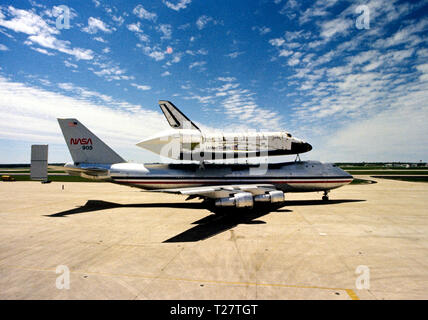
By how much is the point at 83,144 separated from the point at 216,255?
19310 mm

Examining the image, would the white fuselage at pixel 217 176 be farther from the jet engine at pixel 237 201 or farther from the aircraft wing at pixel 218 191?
the jet engine at pixel 237 201

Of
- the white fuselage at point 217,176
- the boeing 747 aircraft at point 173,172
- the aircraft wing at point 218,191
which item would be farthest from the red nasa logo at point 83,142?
the aircraft wing at point 218,191

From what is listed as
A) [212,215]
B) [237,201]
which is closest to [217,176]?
[212,215]

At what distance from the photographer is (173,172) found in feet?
72.8

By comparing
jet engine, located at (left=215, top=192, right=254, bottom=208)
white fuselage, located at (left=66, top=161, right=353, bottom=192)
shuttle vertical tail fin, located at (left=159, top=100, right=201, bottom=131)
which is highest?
shuttle vertical tail fin, located at (left=159, top=100, right=201, bottom=131)

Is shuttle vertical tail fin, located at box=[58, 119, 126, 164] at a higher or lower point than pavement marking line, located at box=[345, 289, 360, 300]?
higher

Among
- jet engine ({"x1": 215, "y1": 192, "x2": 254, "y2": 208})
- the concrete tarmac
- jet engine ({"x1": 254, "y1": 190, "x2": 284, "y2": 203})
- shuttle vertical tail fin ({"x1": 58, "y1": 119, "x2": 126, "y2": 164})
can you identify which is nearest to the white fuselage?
shuttle vertical tail fin ({"x1": 58, "y1": 119, "x2": 126, "y2": 164})

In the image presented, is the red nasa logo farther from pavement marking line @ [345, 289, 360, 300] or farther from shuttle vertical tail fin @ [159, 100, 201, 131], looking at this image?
pavement marking line @ [345, 289, 360, 300]

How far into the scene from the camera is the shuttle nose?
2231 cm

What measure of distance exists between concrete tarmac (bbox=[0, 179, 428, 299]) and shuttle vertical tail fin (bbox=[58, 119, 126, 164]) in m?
6.31

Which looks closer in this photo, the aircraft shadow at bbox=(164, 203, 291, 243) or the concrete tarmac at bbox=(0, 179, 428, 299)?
the concrete tarmac at bbox=(0, 179, 428, 299)

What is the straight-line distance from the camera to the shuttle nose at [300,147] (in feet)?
73.2
